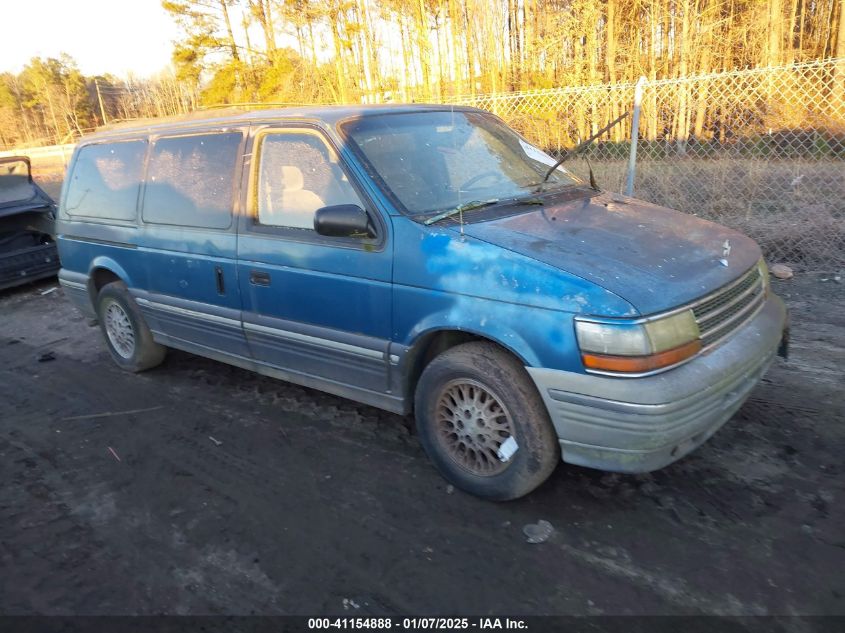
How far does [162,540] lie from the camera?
2924mm

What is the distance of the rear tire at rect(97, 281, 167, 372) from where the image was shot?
490 centimetres

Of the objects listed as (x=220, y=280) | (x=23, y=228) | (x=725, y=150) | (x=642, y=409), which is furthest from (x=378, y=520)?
(x=23, y=228)

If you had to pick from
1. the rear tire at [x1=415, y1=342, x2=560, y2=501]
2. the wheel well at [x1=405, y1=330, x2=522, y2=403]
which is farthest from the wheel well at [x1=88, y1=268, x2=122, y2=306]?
the rear tire at [x1=415, y1=342, x2=560, y2=501]

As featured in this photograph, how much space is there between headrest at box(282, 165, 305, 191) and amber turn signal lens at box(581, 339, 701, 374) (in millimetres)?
1972

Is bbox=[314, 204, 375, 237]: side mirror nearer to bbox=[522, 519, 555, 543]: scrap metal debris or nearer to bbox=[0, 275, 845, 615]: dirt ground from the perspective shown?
bbox=[0, 275, 845, 615]: dirt ground

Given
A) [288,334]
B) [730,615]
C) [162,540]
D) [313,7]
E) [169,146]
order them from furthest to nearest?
[313,7]
[169,146]
[288,334]
[162,540]
[730,615]

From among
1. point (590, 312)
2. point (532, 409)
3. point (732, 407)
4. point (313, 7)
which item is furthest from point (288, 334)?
point (313, 7)

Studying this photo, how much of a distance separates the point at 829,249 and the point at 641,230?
457cm

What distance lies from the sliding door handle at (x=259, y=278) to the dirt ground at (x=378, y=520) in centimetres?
97

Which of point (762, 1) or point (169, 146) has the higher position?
point (762, 1)

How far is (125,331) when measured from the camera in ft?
16.7

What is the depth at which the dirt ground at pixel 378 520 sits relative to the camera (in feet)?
8.05

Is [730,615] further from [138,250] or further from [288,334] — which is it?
[138,250]

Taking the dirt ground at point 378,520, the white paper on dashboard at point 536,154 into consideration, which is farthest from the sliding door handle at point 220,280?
the white paper on dashboard at point 536,154
